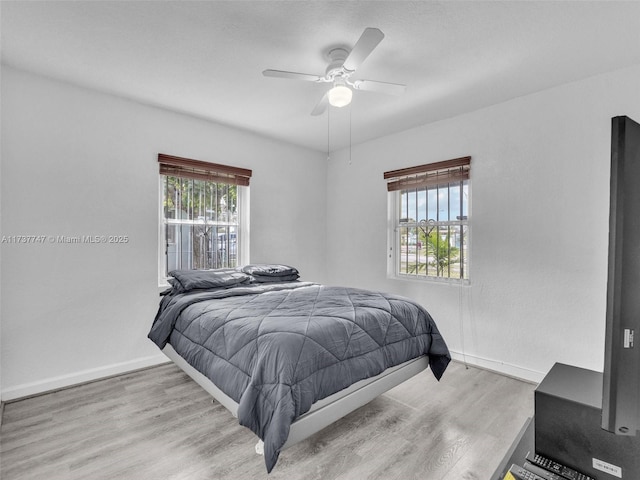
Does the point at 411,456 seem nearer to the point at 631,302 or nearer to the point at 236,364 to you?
the point at 236,364

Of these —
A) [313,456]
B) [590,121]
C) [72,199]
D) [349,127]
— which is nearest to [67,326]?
[72,199]

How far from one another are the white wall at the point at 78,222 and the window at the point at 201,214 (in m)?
0.14

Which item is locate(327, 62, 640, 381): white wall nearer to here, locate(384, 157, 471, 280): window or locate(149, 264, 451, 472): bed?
locate(384, 157, 471, 280): window

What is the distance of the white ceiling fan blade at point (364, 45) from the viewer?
1693mm

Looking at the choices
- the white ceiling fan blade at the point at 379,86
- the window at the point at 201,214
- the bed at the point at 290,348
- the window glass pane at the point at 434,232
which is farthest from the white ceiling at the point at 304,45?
the bed at the point at 290,348

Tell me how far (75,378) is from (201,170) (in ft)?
7.31

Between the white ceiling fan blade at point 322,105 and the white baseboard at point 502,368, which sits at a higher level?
the white ceiling fan blade at point 322,105

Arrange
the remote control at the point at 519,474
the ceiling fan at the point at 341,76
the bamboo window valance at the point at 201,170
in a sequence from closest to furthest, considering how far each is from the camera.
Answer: the remote control at the point at 519,474 < the ceiling fan at the point at 341,76 < the bamboo window valance at the point at 201,170

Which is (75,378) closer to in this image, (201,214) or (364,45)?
(201,214)

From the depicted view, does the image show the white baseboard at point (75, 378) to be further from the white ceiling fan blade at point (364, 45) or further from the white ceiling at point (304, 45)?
the white ceiling fan blade at point (364, 45)

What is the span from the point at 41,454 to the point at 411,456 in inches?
83.3

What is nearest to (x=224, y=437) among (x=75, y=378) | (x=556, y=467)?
(x=75, y=378)

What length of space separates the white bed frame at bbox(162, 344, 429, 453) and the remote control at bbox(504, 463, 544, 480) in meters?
1.00

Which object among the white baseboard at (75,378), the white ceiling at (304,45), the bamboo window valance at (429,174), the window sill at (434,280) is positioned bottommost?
the white baseboard at (75,378)
